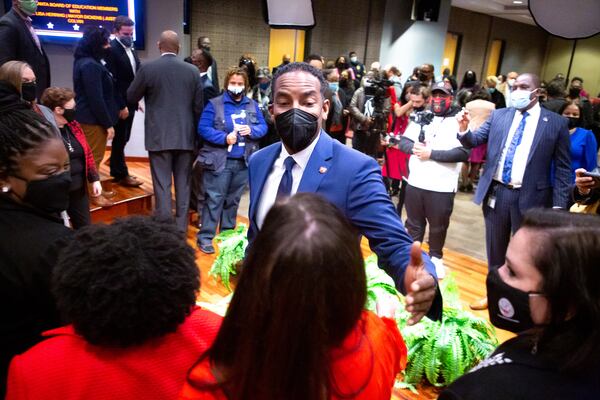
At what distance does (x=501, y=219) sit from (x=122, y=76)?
4120mm

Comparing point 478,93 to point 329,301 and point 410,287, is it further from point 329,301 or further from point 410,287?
point 329,301

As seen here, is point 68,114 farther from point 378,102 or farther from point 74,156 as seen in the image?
point 378,102

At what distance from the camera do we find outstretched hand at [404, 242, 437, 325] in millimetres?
1146

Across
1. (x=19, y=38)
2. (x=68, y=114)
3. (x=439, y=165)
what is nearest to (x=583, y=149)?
(x=439, y=165)

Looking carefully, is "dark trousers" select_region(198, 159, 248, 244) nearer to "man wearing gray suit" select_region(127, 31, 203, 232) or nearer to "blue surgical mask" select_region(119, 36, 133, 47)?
"man wearing gray suit" select_region(127, 31, 203, 232)

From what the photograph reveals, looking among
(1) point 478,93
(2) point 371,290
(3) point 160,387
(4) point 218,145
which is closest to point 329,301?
(3) point 160,387

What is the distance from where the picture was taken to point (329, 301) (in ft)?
2.48

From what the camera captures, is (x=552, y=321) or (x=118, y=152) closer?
(x=552, y=321)

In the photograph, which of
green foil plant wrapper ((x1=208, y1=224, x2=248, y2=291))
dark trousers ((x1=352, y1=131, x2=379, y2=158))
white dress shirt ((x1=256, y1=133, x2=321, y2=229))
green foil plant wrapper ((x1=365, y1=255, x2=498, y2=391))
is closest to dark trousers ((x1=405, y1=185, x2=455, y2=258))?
green foil plant wrapper ((x1=365, y1=255, x2=498, y2=391))

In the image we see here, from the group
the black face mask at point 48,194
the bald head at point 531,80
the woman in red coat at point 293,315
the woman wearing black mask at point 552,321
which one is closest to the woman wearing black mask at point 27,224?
the black face mask at point 48,194

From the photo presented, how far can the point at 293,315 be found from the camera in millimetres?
736

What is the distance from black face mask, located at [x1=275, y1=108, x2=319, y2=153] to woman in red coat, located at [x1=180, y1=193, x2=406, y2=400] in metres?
0.85

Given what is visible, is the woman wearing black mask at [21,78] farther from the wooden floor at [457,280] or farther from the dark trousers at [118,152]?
the dark trousers at [118,152]

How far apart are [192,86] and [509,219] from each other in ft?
9.21
